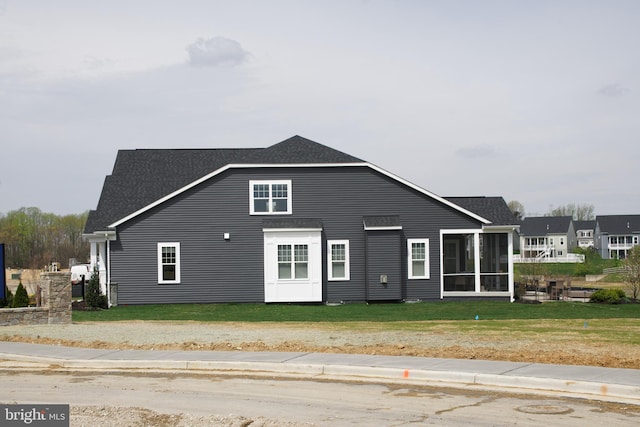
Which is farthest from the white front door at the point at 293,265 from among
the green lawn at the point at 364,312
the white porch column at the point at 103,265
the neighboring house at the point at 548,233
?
the neighboring house at the point at 548,233

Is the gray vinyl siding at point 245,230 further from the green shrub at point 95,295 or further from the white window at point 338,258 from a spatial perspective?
the green shrub at point 95,295

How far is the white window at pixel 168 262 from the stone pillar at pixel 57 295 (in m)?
10.1

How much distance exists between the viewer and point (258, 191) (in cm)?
3488

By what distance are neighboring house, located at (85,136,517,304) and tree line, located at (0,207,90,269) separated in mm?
38170

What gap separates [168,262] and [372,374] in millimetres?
21402

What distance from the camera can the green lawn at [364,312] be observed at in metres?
27.1

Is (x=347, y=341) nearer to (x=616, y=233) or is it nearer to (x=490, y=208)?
(x=490, y=208)

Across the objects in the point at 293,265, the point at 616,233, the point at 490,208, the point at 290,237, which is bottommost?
the point at 293,265

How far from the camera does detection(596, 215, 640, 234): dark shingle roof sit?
428ft

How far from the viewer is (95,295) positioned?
32.2 meters

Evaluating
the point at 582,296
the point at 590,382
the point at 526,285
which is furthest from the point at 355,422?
the point at 526,285

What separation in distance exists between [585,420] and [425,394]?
274 centimetres

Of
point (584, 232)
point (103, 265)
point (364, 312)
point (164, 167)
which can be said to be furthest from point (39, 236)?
point (584, 232)

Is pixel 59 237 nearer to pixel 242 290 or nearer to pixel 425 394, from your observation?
pixel 242 290
